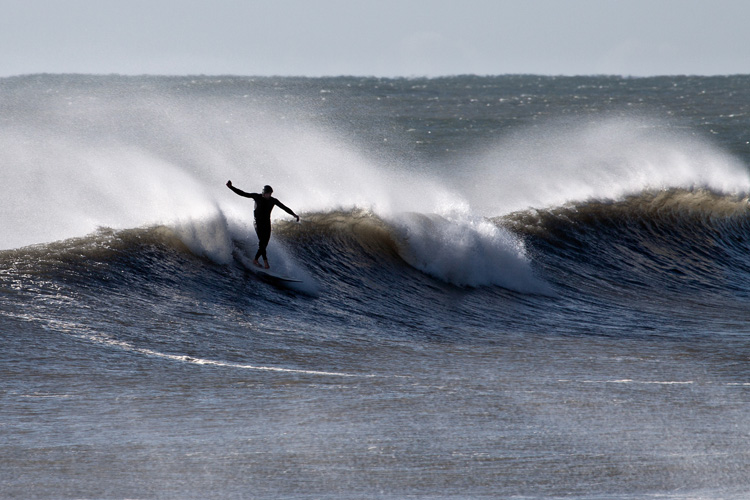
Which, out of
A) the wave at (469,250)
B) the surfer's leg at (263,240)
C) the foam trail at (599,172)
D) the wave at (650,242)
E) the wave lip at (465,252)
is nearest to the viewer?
the wave at (469,250)

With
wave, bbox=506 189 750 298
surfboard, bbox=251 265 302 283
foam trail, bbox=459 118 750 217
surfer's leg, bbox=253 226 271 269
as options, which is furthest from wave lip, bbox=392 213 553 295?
foam trail, bbox=459 118 750 217

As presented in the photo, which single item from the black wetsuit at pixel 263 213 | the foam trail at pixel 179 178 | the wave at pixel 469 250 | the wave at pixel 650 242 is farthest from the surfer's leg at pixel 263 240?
the wave at pixel 650 242

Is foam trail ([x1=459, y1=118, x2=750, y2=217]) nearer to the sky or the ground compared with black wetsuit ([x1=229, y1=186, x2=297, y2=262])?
nearer to the sky

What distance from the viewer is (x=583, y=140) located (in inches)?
1035

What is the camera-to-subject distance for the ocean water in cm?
528

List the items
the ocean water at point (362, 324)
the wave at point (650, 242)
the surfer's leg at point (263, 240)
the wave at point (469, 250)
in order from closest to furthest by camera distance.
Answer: the ocean water at point (362, 324) < the wave at point (469, 250) < the surfer's leg at point (263, 240) < the wave at point (650, 242)

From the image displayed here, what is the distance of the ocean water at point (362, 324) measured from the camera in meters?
5.28

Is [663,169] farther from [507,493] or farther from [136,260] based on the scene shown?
[507,493]

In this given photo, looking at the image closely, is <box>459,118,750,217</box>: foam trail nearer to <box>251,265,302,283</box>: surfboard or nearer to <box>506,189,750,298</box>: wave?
<box>506,189,750,298</box>: wave

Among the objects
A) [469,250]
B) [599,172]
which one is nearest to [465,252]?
[469,250]

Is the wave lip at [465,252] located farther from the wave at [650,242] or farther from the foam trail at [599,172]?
the foam trail at [599,172]

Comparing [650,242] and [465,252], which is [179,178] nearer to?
[465,252]

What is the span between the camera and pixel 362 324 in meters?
9.93

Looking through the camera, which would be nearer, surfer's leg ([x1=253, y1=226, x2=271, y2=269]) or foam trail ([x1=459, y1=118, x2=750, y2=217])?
surfer's leg ([x1=253, y1=226, x2=271, y2=269])
